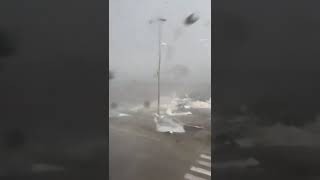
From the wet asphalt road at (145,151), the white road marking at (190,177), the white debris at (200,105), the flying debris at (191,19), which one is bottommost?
the white road marking at (190,177)

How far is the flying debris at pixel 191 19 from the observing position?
5.35 feet

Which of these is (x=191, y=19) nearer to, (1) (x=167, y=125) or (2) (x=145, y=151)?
(1) (x=167, y=125)

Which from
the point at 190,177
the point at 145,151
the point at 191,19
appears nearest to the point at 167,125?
the point at 145,151

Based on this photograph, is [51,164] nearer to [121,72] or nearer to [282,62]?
[121,72]

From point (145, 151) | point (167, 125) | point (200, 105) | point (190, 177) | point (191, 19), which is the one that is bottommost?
point (190, 177)

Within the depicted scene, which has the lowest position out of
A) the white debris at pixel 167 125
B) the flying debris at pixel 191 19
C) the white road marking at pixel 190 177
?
the white road marking at pixel 190 177

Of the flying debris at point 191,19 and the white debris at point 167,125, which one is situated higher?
the flying debris at point 191,19

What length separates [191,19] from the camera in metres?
1.63

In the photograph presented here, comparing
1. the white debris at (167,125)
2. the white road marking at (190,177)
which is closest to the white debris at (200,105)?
the white debris at (167,125)

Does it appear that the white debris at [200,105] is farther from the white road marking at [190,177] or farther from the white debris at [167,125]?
the white road marking at [190,177]

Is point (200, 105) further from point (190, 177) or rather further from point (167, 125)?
point (190, 177)

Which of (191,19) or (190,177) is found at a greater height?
(191,19)

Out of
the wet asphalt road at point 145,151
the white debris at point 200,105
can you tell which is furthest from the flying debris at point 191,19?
the wet asphalt road at point 145,151

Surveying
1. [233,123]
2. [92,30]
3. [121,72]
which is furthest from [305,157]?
[92,30]
